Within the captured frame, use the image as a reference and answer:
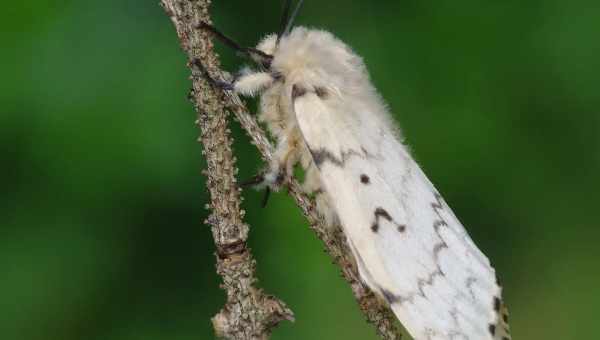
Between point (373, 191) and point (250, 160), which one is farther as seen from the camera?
point (250, 160)

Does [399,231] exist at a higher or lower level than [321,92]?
lower

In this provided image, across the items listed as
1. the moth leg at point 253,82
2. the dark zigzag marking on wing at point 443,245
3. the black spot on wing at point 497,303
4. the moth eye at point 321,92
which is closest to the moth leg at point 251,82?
the moth leg at point 253,82

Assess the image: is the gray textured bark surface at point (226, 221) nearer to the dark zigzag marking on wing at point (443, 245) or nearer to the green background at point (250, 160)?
the dark zigzag marking on wing at point (443, 245)

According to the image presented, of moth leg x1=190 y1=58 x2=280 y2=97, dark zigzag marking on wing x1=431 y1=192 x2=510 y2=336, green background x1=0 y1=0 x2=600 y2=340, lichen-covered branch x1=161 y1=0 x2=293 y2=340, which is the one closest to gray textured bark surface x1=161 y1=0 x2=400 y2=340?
lichen-covered branch x1=161 y1=0 x2=293 y2=340

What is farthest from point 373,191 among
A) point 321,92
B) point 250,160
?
point 250,160

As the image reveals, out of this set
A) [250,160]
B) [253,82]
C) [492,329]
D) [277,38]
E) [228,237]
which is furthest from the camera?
[250,160]

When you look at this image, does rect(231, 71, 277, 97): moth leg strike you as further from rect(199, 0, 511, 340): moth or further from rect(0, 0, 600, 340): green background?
rect(0, 0, 600, 340): green background

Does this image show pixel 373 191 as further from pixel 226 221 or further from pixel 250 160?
pixel 250 160

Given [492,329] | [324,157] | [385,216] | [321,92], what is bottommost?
[492,329]
